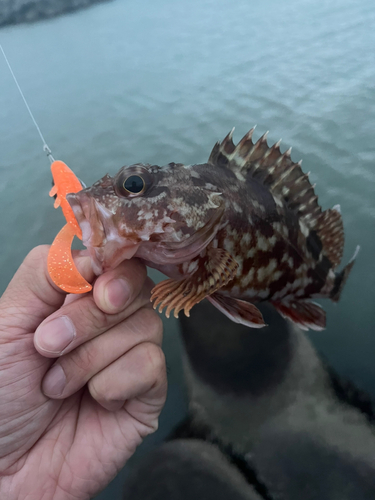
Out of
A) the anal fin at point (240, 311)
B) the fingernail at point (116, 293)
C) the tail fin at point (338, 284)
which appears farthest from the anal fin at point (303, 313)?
the fingernail at point (116, 293)

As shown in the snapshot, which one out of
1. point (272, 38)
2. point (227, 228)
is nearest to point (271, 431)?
point (227, 228)

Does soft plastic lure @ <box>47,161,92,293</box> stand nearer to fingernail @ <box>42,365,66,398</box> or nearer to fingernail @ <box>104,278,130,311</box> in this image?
fingernail @ <box>104,278,130,311</box>

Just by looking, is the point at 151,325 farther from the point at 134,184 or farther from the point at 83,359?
the point at 134,184

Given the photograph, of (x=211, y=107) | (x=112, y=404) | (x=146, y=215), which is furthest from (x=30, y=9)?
(x=112, y=404)

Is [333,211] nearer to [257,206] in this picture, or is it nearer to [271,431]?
[257,206]

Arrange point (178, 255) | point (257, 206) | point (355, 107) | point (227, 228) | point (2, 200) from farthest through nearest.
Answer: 1. point (355, 107)
2. point (2, 200)
3. point (257, 206)
4. point (227, 228)
5. point (178, 255)

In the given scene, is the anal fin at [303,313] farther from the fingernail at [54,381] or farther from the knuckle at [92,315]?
the fingernail at [54,381]

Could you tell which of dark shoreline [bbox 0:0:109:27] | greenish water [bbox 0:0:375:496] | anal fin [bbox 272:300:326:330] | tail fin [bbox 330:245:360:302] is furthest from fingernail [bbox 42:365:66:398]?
dark shoreline [bbox 0:0:109:27]
